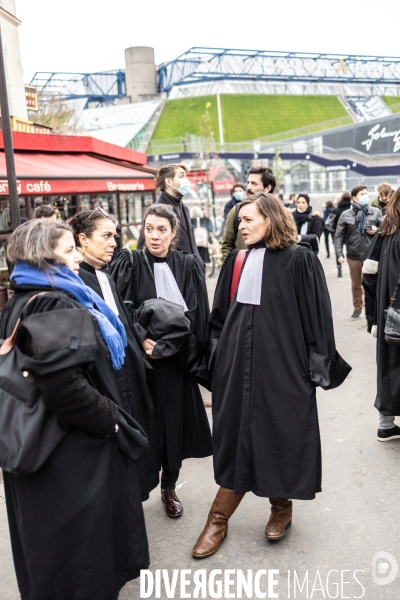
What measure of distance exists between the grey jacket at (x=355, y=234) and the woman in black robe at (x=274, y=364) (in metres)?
5.75

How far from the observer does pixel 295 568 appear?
9.73 ft

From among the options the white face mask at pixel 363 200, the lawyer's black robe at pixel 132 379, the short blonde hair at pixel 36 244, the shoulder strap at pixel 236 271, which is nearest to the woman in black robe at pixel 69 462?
the short blonde hair at pixel 36 244

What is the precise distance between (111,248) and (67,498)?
1412 millimetres

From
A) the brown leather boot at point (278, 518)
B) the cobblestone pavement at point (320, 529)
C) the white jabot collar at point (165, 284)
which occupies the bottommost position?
the cobblestone pavement at point (320, 529)

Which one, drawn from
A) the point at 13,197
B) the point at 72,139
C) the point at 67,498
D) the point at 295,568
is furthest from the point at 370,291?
the point at 72,139

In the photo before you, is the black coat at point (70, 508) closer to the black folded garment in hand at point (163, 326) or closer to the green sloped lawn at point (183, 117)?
the black folded garment in hand at point (163, 326)

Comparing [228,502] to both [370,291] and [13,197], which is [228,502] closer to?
[370,291]

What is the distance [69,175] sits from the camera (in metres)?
9.38

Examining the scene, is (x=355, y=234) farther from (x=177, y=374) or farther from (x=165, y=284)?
(x=177, y=374)

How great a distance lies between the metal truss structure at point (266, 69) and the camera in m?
83.1

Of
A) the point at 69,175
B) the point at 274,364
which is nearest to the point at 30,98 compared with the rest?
the point at 69,175

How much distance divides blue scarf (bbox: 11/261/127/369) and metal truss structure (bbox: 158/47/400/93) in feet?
267

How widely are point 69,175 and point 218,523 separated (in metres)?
7.38

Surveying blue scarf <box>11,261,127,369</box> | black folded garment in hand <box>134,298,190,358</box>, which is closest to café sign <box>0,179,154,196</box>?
black folded garment in hand <box>134,298,190,358</box>
